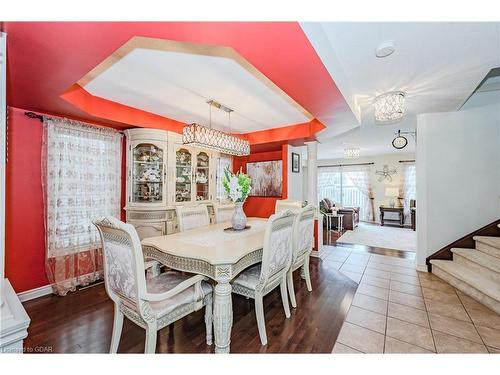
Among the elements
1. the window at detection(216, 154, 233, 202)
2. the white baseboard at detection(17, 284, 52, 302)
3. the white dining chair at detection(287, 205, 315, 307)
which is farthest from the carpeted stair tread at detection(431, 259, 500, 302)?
the white baseboard at detection(17, 284, 52, 302)

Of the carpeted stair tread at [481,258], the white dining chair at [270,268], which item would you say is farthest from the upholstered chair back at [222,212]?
the carpeted stair tread at [481,258]

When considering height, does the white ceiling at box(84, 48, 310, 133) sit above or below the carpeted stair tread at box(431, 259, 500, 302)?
above

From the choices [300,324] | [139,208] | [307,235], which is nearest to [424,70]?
[307,235]

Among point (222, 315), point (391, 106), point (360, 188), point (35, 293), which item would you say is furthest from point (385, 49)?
point (360, 188)

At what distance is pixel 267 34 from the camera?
115 centimetres

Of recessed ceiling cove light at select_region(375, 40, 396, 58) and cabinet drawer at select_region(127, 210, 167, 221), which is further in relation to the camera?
cabinet drawer at select_region(127, 210, 167, 221)

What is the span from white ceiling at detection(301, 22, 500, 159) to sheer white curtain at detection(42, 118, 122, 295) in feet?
9.15

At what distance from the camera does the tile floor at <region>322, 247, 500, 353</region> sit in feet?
5.49

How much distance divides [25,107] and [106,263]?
6.46 feet

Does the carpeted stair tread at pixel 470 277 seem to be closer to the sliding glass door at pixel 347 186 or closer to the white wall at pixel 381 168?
the sliding glass door at pixel 347 186

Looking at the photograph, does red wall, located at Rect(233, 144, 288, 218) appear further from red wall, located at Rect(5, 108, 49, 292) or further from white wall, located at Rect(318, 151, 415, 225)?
white wall, located at Rect(318, 151, 415, 225)

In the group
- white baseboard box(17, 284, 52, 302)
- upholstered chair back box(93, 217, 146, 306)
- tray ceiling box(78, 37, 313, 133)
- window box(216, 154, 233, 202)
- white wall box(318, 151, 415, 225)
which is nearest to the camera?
upholstered chair back box(93, 217, 146, 306)

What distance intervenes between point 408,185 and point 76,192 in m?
8.29
